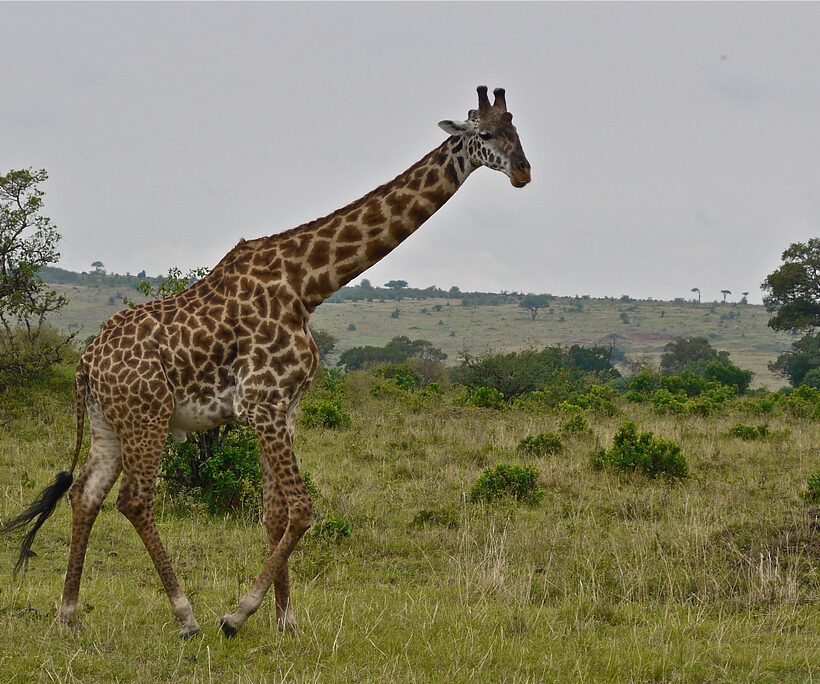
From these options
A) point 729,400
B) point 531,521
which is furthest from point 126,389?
point 729,400

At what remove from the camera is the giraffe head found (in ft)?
20.8

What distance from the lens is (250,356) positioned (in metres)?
6.18

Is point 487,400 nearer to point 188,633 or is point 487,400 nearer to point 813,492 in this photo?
point 813,492

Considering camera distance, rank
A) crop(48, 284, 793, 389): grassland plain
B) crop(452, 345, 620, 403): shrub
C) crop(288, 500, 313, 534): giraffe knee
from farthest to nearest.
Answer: crop(48, 284, 793, 389): grassland plain, crop(452, 345, 620, 403): shrub, crop(288, 500, 313, 534): giraffe knee

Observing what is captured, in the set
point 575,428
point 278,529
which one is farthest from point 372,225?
point 575,428

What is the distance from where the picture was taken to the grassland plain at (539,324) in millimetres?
75500

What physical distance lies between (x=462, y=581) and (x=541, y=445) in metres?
7.16

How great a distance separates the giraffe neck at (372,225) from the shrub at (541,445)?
9.01m

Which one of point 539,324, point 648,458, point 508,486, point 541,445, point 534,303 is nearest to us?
point 508,486

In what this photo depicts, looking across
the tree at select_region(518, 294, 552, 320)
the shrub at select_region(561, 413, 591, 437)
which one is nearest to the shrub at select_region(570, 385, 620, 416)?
the shrub at select_region(561, 413, 591, 437)

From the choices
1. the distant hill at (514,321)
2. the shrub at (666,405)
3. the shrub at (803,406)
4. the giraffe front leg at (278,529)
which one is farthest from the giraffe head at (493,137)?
the distant hill at (514,321)

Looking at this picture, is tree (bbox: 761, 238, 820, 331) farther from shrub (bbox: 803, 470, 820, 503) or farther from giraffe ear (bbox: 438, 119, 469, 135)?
giraffe ear (bbox: 438, 119, 469, 135)

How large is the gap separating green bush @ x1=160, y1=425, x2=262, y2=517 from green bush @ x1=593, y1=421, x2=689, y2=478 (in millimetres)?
5099

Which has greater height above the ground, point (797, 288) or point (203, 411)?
point (797, 288)
